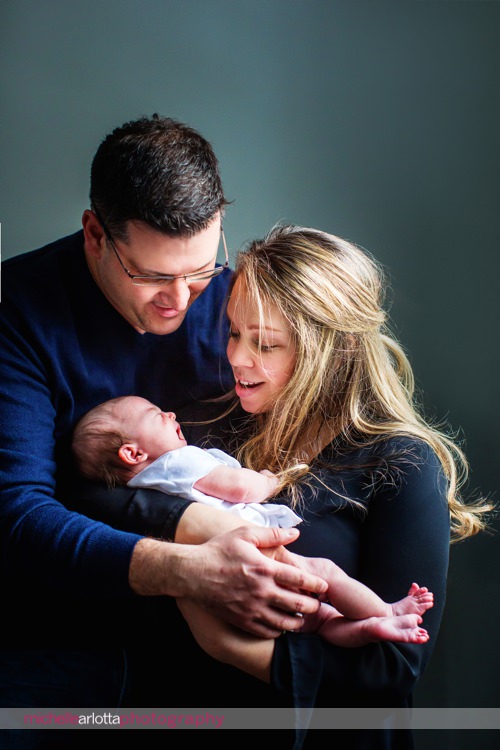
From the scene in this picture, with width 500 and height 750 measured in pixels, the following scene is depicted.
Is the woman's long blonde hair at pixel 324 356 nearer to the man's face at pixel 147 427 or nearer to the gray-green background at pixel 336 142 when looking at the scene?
the man's face at pixel 147 427

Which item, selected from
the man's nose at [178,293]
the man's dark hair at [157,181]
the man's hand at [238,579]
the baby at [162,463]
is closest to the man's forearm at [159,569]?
the man's hand at [238,579]

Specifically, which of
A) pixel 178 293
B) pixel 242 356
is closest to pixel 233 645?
pixel 242 356

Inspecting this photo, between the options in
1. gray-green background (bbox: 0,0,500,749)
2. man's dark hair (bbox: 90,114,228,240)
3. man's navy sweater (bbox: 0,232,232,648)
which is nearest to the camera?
man's navy sweater (bbox: 0,232,232,648)

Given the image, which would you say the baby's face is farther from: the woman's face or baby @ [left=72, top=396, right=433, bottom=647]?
the woman's face

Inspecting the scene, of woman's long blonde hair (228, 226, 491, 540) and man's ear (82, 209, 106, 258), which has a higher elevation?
man's ear (82, 209, 106, 258)

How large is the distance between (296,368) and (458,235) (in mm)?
779

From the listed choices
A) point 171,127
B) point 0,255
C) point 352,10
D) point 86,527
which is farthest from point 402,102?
point 86,527

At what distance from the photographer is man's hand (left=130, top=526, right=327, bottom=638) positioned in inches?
53.0

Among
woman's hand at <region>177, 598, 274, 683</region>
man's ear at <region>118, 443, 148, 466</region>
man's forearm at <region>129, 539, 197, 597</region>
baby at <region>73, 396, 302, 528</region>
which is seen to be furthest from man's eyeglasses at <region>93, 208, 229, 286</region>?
woman's hand at <region>177, 598, 274, 683</region>

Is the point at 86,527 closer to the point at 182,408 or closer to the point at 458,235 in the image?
the point at 182,408

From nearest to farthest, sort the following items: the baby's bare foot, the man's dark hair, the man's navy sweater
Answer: the baby's bare foot
the man's navy sweater
the man's dark hair

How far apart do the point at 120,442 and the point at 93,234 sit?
49 centimetres

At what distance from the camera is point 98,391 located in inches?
69.4

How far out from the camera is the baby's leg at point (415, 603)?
137 centimetres
